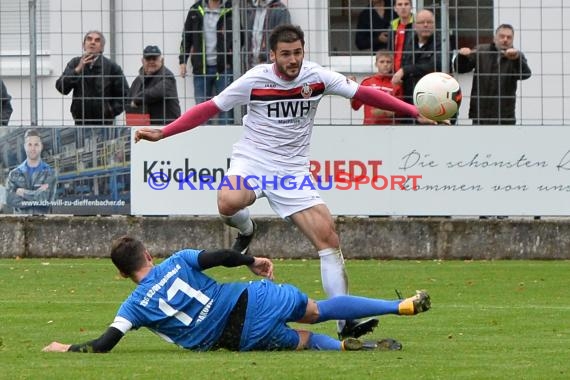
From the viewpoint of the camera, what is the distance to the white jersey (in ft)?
39.1

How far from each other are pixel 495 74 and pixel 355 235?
2.43 metres

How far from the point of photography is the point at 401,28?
18.3 meters

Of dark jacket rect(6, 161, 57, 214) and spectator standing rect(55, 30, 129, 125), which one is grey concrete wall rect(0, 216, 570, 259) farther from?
spectator standing rect(55, 30, 129, 125)

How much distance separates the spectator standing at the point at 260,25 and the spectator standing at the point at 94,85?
151 cm

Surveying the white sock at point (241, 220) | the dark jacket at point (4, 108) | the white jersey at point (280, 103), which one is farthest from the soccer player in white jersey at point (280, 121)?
the dark jacket at point (4, 108)

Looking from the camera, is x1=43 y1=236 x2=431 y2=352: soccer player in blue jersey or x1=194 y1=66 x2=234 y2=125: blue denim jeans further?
x1=194 y1=66 x2=234 y2=125: blue denim jeans

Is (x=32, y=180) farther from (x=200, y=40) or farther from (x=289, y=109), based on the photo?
(x=289, y=109)

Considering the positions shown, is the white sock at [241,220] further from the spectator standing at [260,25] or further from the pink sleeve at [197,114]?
the spectator standing at [260,25]

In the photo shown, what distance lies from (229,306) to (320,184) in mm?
8476

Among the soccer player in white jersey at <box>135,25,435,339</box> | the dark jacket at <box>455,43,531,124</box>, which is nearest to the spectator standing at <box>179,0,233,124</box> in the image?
the dark jacket at <box>455,43,531,124</box>

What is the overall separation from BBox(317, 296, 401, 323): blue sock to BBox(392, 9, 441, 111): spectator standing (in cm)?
816

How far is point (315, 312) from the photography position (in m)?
10.3

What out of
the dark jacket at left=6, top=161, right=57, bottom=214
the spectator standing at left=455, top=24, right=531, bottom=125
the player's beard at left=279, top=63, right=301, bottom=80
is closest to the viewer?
the player's beard at left=279, top=63, right=301, bottom=80

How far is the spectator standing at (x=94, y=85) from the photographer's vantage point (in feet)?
61.4
